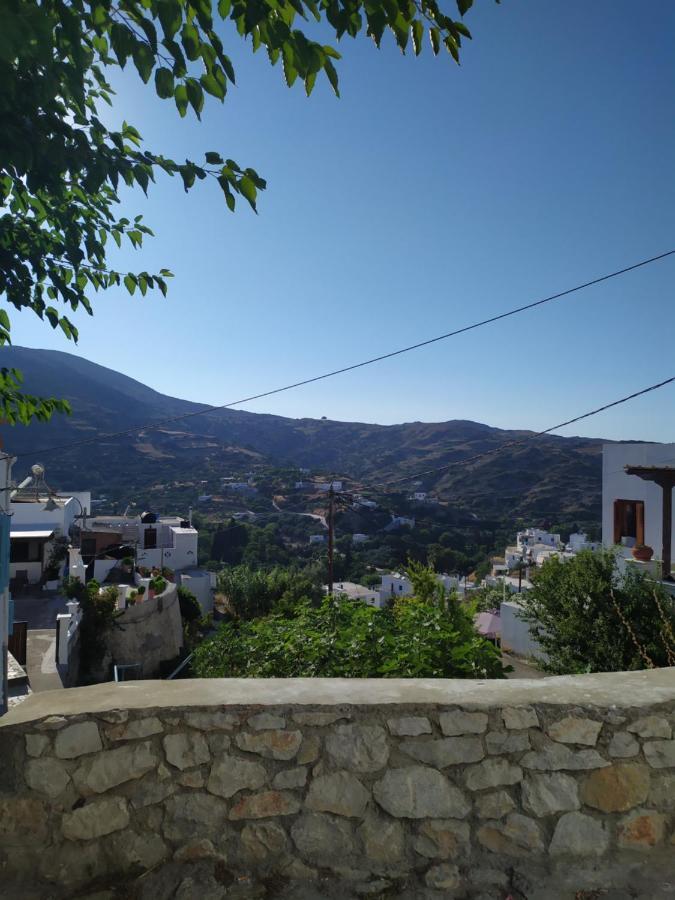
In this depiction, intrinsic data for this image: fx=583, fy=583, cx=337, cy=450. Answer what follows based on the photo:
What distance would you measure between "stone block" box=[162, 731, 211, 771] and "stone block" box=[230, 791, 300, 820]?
195 millimetres

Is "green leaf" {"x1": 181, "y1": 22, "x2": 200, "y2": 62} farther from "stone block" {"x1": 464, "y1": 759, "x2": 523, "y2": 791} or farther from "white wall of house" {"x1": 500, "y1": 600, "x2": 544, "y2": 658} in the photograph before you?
"white wall of house" {"x1": 500, "y1": 600, "x2": 544, "y2": 658}

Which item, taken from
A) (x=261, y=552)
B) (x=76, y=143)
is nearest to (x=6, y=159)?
(x=76, y=143)

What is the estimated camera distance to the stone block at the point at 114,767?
74.7 inches

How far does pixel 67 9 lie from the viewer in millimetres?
1476

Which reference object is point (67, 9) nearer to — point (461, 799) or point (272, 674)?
point (461, 799)

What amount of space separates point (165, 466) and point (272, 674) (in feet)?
227

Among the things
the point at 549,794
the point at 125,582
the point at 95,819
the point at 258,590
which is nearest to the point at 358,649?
the point at 549,794

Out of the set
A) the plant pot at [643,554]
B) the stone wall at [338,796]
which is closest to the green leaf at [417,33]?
the stone wall at [338,796]

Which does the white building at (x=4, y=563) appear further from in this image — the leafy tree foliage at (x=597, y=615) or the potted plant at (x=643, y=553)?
the potted plant at (x=643, y=553)

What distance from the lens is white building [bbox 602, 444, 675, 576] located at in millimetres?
13194

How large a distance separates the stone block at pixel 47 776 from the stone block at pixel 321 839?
0.77 metres

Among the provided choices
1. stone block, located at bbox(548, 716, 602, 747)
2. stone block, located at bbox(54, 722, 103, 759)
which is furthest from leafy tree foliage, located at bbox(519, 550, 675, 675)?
stone block, located at bbox(54, 722, 103, 759)

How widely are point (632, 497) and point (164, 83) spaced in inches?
563

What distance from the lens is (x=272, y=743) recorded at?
1.97 meters
